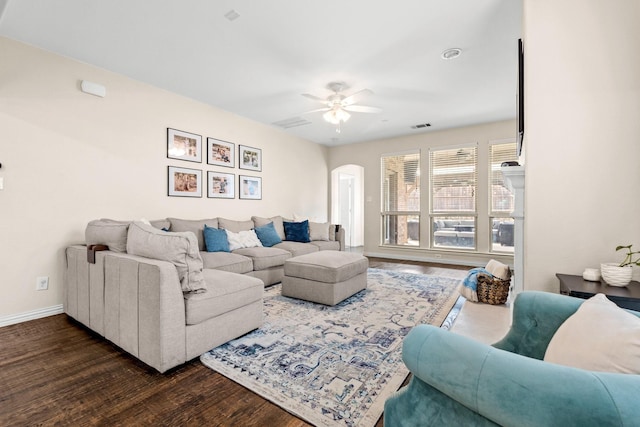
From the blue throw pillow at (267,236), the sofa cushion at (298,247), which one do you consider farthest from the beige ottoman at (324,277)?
the blue throw pillow at (267,236)

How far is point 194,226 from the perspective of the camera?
393 centimetres

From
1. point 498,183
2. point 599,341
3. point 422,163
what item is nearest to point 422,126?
point 422,163

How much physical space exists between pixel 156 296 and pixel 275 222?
11.6ft

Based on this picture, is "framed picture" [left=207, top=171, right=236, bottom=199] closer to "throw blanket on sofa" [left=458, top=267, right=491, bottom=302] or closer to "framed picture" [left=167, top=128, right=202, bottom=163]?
"framed picture" [left=167, top=128, right=202, bottom=163]

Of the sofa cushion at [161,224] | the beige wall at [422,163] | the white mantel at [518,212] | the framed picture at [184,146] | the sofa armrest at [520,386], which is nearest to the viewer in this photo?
the sofa armrest at [520,386]

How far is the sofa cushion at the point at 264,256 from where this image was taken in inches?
149

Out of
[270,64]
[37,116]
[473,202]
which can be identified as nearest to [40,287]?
[37,116]

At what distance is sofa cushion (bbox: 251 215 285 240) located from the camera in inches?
197

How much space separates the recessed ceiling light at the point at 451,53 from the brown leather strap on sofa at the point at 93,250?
12.2 feet

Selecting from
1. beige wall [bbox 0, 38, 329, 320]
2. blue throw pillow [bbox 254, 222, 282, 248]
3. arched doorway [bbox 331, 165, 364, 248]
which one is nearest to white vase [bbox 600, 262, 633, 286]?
blue throw pillow [bbox 254, 222, 282, 248]

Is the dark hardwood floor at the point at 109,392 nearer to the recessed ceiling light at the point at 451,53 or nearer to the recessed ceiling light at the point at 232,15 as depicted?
the recessed ceiling light at the point at 232,15

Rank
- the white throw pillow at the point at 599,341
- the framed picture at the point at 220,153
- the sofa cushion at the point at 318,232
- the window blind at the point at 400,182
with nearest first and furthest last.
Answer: the white throw pillow at the point at 599,341
the framed picture at the point at 220,153
the sofa cushion at the point at 318,232
the window blind at the point at 400,182

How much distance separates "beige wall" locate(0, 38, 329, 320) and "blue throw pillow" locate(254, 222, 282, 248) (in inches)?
40.6

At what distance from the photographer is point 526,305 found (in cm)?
122
